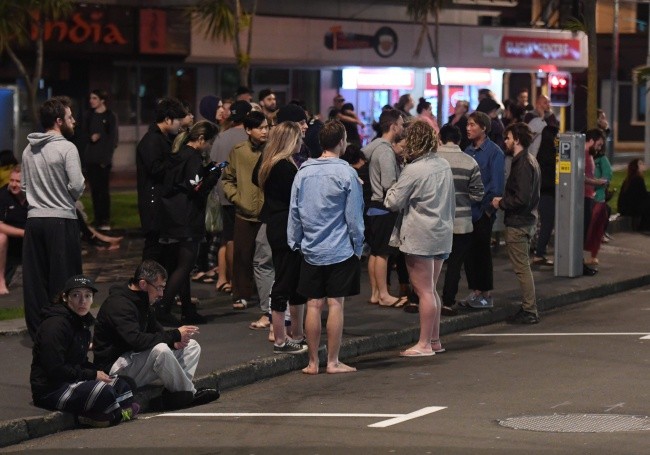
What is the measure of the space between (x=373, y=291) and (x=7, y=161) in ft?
15.1

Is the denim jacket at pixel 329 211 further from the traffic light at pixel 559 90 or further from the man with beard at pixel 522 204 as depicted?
the traffic light at pixel 559 90

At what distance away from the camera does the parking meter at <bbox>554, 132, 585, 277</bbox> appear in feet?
54.9

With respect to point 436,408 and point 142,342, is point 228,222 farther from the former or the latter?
point 436,408

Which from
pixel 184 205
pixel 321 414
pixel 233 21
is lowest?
pixel 321 414

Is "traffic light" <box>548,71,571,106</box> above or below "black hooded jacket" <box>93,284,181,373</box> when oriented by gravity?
above

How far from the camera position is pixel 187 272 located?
1282 centimetres

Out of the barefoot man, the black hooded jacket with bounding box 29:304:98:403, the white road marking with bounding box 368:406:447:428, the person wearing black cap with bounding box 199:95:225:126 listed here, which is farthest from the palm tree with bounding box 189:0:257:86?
the white road marking with bounding box 368:406:447:428

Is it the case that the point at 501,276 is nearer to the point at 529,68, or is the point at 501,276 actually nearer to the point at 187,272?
the point at 187,272

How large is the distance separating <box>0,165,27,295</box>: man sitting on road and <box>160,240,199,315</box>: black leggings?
2.21 metres

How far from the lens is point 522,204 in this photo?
13750 millimetres

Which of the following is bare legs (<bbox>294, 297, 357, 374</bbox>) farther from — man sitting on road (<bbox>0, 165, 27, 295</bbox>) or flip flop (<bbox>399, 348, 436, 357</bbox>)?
man sitting on road (<bbox>0, 165, 27, 295</bbox>)

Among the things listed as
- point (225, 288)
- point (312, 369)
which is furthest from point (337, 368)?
point (225, 288)

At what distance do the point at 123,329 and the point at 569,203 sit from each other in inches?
318

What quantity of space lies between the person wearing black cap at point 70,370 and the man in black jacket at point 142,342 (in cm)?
42
